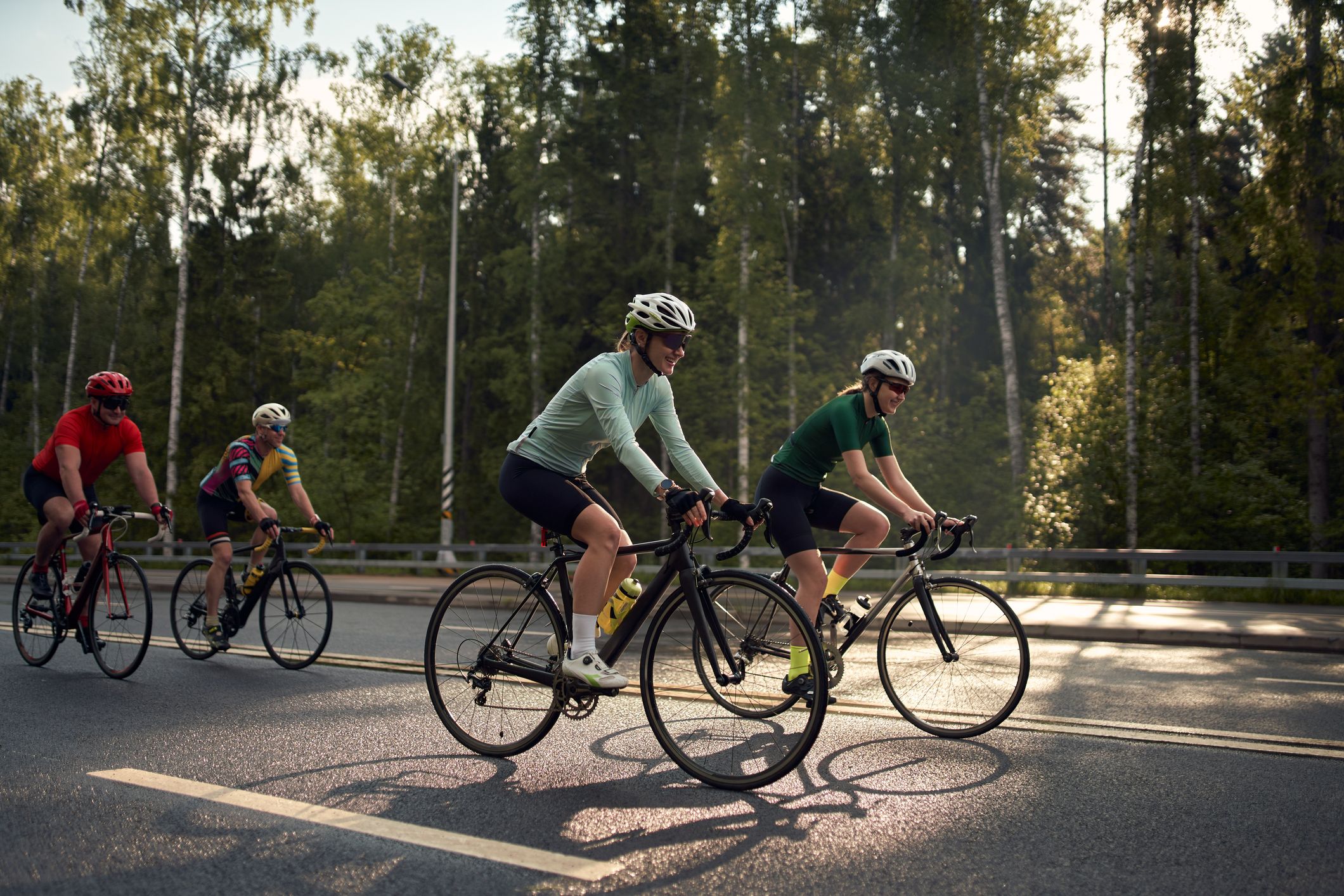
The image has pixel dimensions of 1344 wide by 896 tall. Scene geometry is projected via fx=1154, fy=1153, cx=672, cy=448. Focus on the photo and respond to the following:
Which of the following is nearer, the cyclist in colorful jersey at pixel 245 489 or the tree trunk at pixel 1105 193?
the cyclist in colorful jersey at pixel 245 489

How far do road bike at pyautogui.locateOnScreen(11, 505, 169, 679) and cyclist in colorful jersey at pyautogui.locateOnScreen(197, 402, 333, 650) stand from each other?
70 centimetres

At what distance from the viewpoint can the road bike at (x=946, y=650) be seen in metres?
5.82

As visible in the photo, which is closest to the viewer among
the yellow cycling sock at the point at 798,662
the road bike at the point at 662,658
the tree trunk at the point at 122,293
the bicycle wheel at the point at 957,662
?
the yellow cycling sock at the point at 798,662

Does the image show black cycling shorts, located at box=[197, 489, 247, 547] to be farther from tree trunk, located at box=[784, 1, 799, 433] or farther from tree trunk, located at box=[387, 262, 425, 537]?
tree trunk, located at box=[387, 262, 425, 537]

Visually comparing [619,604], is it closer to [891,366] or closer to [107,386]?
[891,366]

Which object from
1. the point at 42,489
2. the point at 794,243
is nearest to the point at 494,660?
the point at 42,489

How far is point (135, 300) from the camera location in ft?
156

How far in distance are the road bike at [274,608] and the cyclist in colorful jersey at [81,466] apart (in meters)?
0.93

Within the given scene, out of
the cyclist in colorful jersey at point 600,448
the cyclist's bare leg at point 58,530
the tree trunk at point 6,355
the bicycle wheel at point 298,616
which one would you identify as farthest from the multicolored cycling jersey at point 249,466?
the tree trunk at point 6,355

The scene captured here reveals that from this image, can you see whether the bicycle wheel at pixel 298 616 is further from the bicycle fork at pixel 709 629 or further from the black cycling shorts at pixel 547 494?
the bicycle fork at pixel 709 629

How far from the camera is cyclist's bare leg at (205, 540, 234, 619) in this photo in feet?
28.5

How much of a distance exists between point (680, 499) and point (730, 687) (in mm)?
977

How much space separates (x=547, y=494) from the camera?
529cm

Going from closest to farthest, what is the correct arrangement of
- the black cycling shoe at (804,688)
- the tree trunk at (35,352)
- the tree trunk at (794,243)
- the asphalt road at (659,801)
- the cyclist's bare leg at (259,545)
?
the asphalt road at (659,801) < the black cycling shoe at (804,688) < the cyclist's bare leg at (259,545) < the tree trunk at (794,243) < the tree trunk at (35,352)
